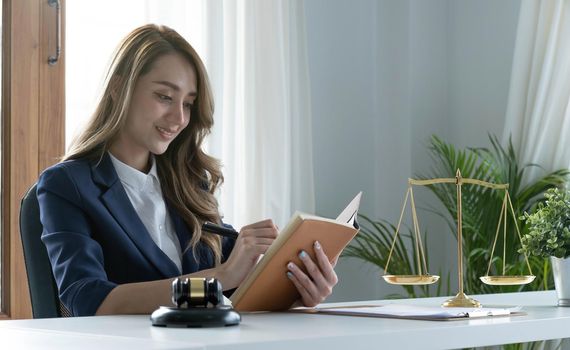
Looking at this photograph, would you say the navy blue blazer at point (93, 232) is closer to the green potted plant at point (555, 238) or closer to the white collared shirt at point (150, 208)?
the white collared shirt at point (150, 208)

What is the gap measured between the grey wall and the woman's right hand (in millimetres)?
2331

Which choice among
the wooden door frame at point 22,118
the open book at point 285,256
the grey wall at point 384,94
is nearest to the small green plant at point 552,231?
the open book at point 285,256

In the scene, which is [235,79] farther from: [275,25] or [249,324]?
[249,324]

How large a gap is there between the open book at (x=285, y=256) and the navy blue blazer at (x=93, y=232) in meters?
0.34

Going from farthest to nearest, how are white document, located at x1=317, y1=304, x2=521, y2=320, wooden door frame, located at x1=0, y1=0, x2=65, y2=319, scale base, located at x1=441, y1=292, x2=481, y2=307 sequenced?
1. wooden door frame, located at x1=0, y1=0, x2=65, y2=319
2. scale base, located at x1=441, y1=292, x2=481, y2=307
3. white document, located at x1=317, y1=304, x2=521, y2=320

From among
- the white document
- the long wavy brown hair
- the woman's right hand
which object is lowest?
the white document

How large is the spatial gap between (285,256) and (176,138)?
2.61 ft

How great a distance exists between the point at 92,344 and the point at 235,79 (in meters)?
2.60

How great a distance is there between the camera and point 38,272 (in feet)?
5.89

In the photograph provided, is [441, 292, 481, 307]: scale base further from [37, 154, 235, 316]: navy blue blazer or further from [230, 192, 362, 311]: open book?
[37, 154, 235, 316]: navy blue blazer

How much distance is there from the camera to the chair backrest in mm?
1784

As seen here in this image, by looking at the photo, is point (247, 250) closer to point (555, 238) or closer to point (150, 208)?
point (150, 208)

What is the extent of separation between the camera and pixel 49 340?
3.36ft

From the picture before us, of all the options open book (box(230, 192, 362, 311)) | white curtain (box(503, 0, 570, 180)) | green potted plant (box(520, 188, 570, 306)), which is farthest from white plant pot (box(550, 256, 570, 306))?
white curtain (box(503, 0, 570, 180))
